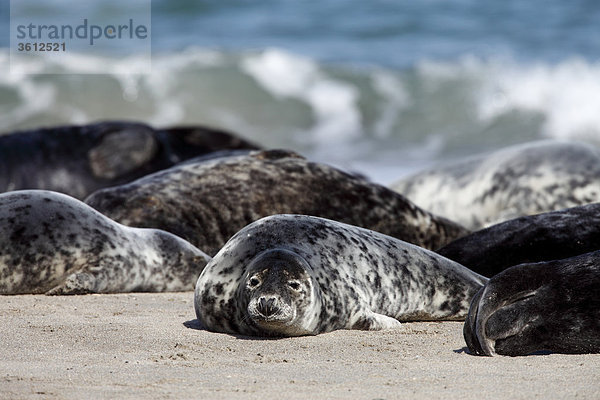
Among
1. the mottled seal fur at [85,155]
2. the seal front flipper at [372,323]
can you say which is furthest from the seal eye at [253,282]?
the mottled seal fur at [85,155]

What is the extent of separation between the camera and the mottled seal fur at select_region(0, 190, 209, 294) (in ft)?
17.3

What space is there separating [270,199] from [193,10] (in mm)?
17249

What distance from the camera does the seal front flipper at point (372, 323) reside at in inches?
172

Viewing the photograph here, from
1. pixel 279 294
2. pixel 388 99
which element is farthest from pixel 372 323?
pixel 388 99

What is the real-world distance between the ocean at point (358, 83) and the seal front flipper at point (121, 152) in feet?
17.9

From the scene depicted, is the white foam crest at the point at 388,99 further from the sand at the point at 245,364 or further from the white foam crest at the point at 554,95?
the sand at the point at 245,364

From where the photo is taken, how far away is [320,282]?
4.33 metres

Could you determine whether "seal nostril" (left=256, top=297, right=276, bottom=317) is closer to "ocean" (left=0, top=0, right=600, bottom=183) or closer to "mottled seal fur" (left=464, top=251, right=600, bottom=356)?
"mottled seal fur" (left=464, top=251, right=600, bottom=356)

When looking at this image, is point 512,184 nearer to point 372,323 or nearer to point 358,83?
point 372,323

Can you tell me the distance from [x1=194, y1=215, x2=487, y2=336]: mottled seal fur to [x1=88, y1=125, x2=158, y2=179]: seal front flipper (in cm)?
420

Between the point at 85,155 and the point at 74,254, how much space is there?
3669 mm

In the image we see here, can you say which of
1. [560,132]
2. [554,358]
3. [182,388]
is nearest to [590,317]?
[554,358]

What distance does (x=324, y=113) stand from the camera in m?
17.5

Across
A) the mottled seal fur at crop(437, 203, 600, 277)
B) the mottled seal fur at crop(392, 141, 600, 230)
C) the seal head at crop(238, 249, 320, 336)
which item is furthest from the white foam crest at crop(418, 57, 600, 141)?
the seal head at crop(238, 249, 320, 336)
